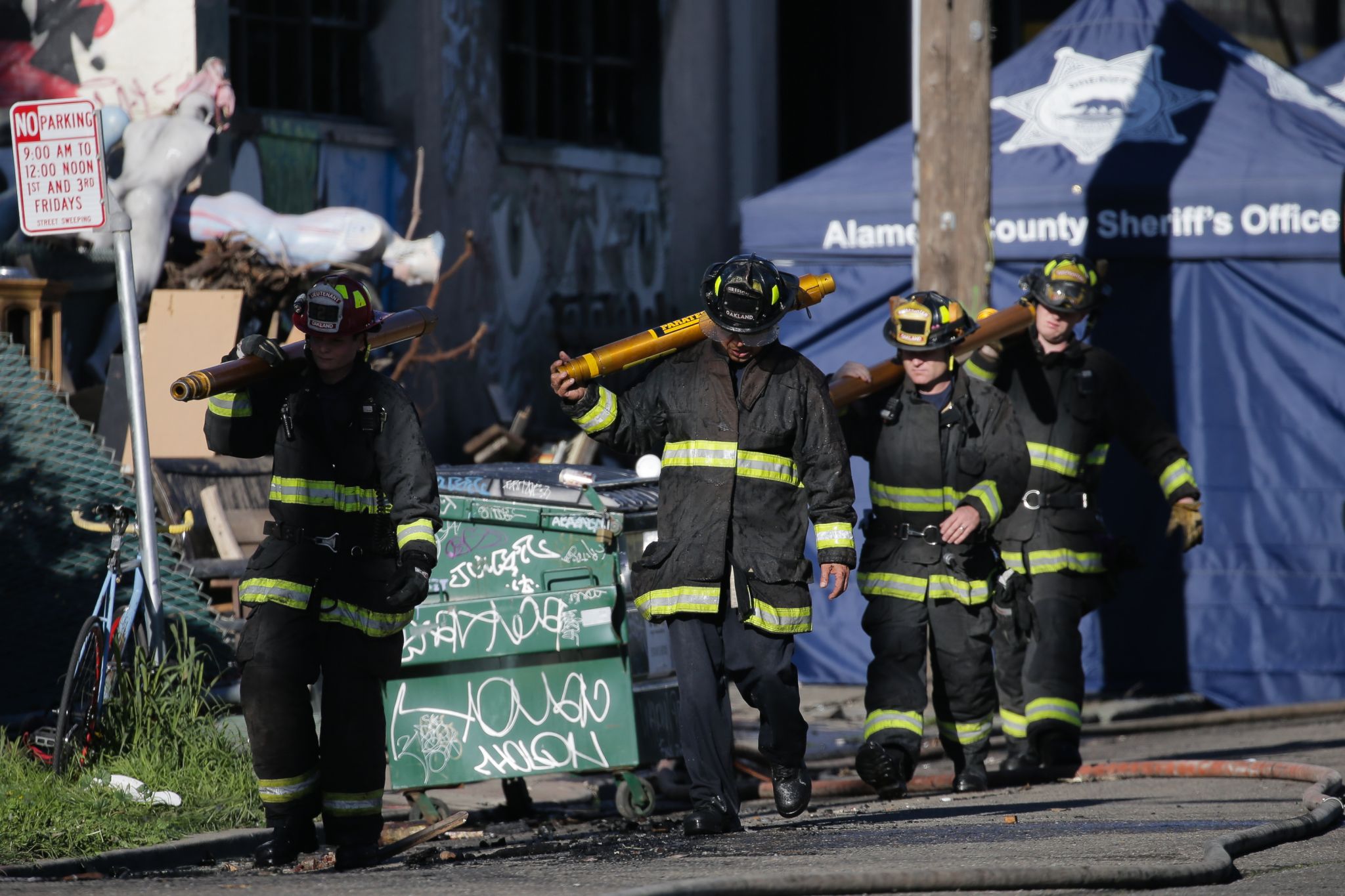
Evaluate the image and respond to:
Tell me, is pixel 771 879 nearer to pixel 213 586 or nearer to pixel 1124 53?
pixel 213 586

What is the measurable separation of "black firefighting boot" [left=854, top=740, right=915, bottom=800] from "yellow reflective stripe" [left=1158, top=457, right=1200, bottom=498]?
5.72 ft

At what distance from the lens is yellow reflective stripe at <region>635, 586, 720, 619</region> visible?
5.85 m

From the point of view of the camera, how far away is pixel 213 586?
862 centimetres

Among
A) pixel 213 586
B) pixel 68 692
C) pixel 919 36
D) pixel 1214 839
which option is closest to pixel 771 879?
pixel 1214 839

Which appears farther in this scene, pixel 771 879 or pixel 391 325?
pixel 391 325

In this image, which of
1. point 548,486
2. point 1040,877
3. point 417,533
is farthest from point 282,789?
point 1040,877

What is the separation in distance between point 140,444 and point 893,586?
2.69m

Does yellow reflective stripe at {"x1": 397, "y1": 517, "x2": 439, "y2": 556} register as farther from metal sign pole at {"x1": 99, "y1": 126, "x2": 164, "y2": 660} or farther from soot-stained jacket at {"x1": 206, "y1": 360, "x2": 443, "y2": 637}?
metal sign pole at {"x1": 99, "y1": 126, "x2": 164, "y2": 660}

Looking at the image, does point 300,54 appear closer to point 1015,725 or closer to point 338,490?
point 1015,725

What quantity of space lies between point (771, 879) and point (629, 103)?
36.2 ft

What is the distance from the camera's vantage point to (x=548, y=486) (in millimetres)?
6984

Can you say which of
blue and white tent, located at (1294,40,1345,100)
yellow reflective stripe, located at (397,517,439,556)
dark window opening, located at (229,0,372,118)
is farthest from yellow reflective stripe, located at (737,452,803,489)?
blue and white tent, located at (1294,40,1345,100)

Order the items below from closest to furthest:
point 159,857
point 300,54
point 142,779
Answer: point 159,857
point 142,779
point 300,54

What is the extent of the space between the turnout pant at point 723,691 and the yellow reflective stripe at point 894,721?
101 cm
